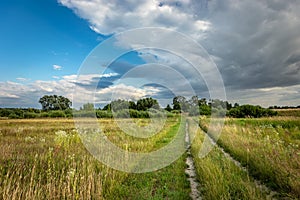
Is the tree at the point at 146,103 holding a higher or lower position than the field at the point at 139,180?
higher

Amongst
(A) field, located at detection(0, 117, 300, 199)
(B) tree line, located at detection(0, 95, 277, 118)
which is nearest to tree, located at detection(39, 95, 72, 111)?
(B) tree line, located at detection(0, 95, 277, 118)

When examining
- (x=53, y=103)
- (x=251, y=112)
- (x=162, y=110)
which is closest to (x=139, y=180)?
(x=162, y=110)

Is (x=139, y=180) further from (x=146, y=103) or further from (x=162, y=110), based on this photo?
(x=162, y=110)

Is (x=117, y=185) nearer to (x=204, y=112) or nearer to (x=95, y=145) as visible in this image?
(x=95, y=145)

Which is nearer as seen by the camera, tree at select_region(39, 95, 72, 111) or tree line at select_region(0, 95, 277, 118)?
tree line at select_region(0, 95, 277, 118)

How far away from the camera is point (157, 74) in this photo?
17578mm

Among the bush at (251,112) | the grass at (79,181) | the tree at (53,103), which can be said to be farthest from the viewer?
the tree at (53,103)

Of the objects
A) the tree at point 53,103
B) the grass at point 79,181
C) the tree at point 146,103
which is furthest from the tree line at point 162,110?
the tree at point 53,103

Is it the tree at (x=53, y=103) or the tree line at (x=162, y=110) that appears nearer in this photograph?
the tree line at (x=162, y=110)

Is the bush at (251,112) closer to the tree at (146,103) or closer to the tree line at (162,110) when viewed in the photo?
the tree line at (162,110)

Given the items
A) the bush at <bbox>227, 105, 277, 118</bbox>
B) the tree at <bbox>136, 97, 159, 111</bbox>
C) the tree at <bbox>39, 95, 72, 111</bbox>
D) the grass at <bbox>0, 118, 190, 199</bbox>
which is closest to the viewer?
the grass at <bbox>0, 118, 190, 199</bbox>

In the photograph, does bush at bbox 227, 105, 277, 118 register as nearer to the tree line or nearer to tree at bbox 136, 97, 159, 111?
the tree line

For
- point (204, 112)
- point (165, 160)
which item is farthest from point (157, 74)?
point (204, 112)

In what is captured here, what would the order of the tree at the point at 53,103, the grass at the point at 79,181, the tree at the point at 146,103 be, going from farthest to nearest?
the tree at the point at 53,103 → the tree at the point at 146,103 → the grass at the point at 79,181
